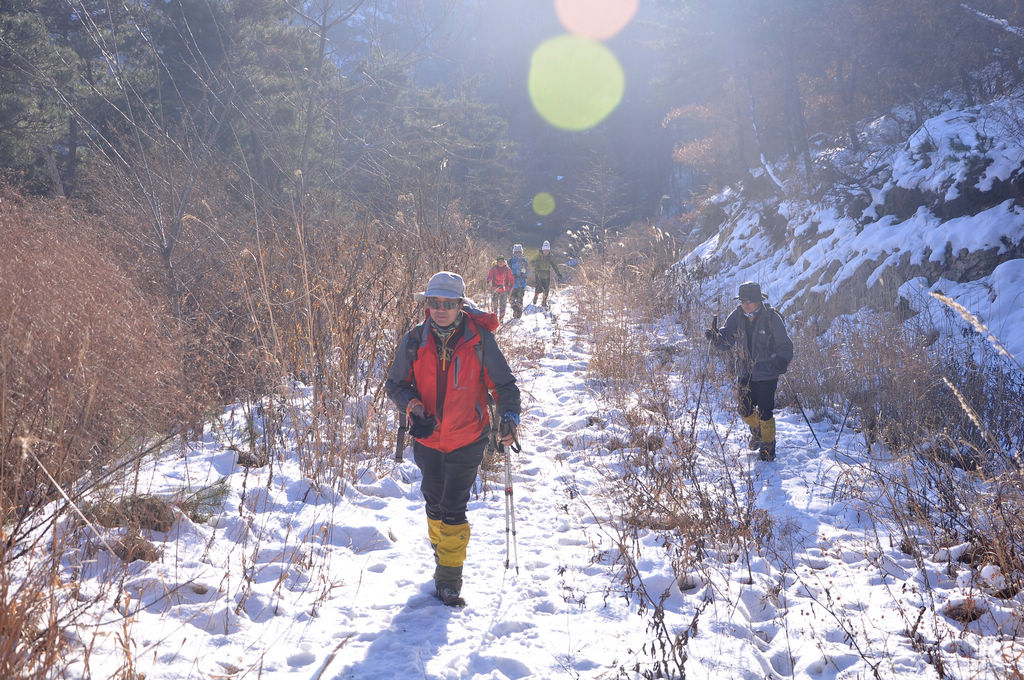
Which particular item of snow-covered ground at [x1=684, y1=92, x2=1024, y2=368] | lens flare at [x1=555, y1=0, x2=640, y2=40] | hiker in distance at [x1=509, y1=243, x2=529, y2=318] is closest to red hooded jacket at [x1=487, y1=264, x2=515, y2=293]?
hiker in distance at [x1=509, y1=243, x2=529, y2=318]

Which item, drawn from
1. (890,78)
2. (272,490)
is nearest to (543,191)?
(890,78)

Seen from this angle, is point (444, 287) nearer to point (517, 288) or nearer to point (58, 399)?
point (58, 399)

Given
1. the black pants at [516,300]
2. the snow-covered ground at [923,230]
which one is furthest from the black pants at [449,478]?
the black pants at [516,300]

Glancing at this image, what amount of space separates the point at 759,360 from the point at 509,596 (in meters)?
3.72

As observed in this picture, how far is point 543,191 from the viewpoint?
50000 millimetres

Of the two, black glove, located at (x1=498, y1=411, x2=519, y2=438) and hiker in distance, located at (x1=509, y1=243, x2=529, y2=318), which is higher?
hiker in distance, located at (x1=509, y1=243, x2=529, y2=318)

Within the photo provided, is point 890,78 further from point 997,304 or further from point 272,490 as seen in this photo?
point 272,490

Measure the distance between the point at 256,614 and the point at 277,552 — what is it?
68cm

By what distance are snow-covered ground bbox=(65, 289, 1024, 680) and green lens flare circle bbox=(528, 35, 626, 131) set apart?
167ft

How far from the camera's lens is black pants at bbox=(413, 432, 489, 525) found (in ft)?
11.3

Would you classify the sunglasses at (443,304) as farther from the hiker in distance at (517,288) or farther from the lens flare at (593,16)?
the lens flare at (593,16)

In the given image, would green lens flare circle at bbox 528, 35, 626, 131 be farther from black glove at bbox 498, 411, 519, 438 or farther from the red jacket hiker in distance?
black glove at bbox 498, 411, 519, 438

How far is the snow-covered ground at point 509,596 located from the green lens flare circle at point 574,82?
167 feet

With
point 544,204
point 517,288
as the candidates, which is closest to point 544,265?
point 517,288
